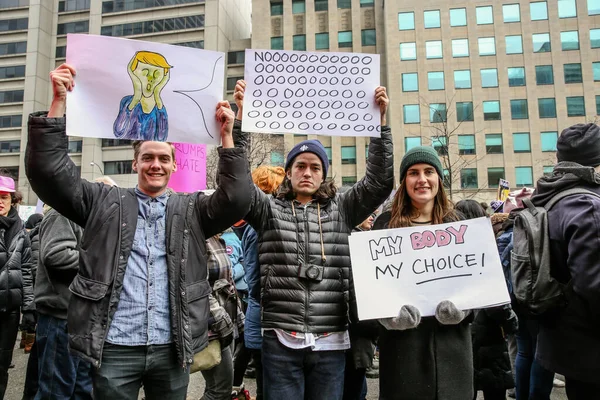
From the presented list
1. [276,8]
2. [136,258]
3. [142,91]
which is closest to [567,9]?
[276,8]

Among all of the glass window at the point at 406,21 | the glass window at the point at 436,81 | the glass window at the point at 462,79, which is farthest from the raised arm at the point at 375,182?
the glass window at the point at 406,21

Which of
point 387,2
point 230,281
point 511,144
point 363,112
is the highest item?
point 387,2

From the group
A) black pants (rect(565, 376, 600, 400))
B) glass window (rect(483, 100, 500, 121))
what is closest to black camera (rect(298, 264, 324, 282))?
black pants (rect(565, 376, 600, 400))

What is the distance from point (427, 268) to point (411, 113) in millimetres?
37199

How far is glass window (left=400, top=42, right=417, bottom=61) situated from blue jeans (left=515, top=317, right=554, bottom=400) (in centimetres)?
3789

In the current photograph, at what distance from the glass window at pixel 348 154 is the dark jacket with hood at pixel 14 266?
3566cm

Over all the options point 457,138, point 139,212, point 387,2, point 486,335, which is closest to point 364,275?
point 139,212

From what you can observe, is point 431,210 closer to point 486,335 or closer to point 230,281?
point 486,335

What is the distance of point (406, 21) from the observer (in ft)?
127

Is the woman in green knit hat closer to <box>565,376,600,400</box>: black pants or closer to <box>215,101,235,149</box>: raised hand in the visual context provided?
<box>565,376,600,400</box>: black pants

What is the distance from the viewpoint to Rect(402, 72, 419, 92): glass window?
37688mm

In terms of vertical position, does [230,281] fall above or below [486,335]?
above

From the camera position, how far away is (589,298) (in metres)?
2.00

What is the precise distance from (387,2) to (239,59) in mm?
15009
